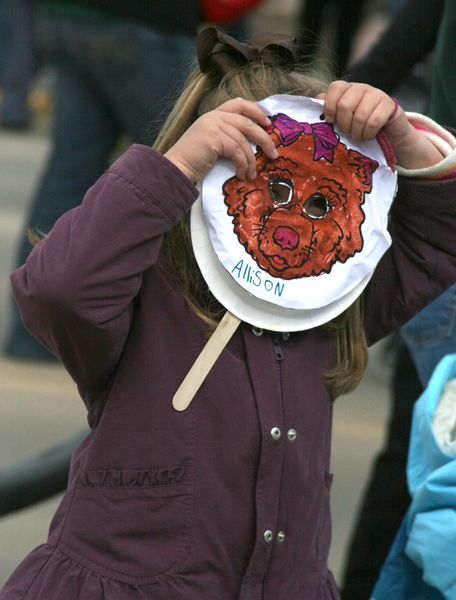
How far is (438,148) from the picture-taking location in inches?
86.4

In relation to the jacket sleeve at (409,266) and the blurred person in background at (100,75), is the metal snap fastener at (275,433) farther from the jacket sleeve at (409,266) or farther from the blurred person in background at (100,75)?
the blurred person in background at (100,75)

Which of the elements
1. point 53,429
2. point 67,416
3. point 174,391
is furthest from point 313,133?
point 67,416

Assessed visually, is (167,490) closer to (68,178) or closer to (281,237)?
(281,237)

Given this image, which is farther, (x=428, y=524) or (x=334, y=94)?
(x=428, y=524)

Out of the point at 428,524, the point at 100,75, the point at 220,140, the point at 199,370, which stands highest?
the point at 220,140

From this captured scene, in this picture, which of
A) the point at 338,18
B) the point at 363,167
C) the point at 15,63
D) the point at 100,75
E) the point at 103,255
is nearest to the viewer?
the point at 103,255

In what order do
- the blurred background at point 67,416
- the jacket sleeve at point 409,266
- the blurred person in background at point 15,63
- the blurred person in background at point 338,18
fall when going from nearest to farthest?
the jacket sleeve at point 409,266 < the blurred background at point 67,416 < the blurred person in background at point 338,18 < the blurred person in background at point 15,63

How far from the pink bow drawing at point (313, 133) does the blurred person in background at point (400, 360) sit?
0.70 meters

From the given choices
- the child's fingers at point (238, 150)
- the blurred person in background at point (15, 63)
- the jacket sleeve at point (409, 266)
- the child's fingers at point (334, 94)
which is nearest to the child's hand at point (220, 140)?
the child's fingers at point (238, 150)

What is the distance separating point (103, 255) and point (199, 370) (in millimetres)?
239

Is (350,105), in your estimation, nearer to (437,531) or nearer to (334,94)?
(334,94)

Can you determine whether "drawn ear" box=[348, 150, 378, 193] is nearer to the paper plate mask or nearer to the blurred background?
the paper plate mask

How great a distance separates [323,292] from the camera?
81.7 inches

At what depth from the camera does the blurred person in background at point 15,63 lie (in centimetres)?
970
